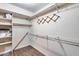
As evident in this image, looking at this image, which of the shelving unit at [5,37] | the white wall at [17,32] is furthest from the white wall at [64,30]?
the shelving unit at [5,37]

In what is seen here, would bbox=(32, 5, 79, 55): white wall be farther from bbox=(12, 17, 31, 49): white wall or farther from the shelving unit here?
the shelving unit

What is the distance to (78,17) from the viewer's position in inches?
34.9

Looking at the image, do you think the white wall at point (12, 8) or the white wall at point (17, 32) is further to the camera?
the white wall at point (17, 32)

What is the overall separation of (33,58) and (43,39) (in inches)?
45.1

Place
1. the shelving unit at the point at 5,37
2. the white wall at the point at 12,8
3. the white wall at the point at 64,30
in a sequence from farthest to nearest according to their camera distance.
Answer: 1. the shelving unit at the point at 5,37
2. the white wall at the point at 12,8
3. the white wall at the point at 64,30

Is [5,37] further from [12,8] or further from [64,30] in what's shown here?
[64,30]

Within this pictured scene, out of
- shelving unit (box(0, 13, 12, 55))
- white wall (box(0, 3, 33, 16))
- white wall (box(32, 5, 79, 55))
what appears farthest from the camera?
shelving unit (box(0, 13, 12, 55))

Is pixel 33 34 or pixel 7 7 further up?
pixel 7 7

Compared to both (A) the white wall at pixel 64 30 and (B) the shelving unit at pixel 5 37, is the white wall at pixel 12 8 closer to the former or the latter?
(B) the shelving unit at pixel 5 37

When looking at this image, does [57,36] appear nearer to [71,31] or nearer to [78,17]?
[71,31]

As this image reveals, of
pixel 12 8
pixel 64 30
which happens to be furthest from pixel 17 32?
pixel 64 30

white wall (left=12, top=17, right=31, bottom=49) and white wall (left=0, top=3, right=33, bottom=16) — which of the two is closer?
white wall (left=0, top=3, right=33, bottom=16)

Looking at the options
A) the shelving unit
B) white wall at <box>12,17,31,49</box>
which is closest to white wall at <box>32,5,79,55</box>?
white wall at <box>12,17,31,49</box>

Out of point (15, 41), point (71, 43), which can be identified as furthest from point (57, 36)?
point (15, 41)
